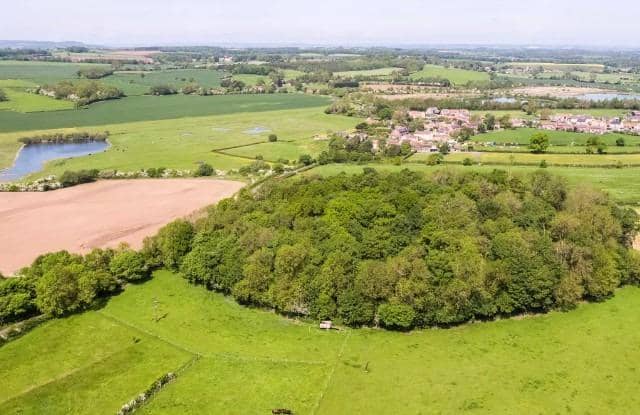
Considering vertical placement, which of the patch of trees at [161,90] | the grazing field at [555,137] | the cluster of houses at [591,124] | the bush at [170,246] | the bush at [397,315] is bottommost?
the bush at [397,315]

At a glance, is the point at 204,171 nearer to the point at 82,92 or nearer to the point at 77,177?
the point at 77,177

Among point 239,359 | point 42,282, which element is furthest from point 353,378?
point 42,282

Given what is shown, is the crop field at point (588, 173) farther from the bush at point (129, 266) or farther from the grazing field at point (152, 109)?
the grazing field at point (152, 109)

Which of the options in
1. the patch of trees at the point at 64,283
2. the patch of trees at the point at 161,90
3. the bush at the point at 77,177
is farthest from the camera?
the patch of trees at the point at 161,90

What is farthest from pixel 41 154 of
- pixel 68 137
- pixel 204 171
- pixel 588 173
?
pixel 588 173

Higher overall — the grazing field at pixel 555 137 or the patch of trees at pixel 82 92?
the patch of trees at pixel 82 92

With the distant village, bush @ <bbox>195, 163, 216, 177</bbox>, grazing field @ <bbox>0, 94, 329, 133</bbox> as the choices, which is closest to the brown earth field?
bush @ <bbox>195, 163, 216, 177</bbox>

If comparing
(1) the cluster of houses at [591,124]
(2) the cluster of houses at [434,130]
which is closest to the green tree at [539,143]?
(2) the cluster of houses at [434,130]
